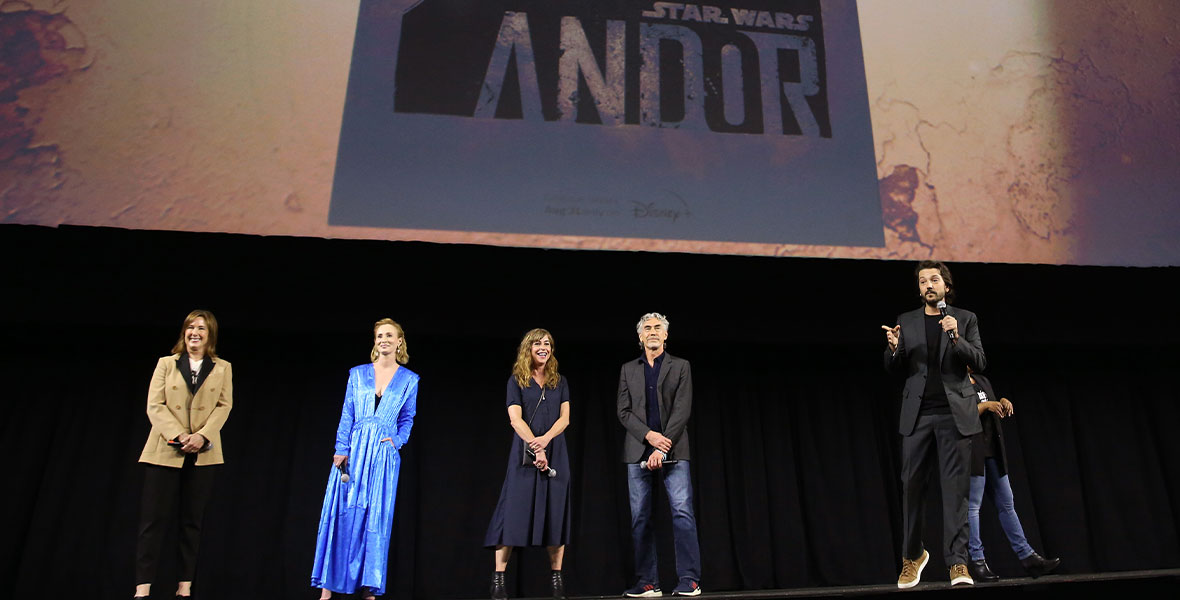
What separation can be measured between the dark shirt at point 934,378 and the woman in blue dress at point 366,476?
2233mm

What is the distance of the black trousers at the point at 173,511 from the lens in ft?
10.4

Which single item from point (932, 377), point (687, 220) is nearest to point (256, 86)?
point (687, 220)

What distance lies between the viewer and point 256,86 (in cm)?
420

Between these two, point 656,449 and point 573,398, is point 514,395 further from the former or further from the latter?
point 573,398

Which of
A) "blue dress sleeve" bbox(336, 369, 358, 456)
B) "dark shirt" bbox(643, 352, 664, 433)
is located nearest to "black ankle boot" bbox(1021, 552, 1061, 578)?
"dark shirt" bbox(643, 352, 664, 433)

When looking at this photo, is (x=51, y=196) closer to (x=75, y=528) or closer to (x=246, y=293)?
(x=246, y=293)

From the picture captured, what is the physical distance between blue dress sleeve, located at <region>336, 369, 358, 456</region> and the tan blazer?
0.48 meters

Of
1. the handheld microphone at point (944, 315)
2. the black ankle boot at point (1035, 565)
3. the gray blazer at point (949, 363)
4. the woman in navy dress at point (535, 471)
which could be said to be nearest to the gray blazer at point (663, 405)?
the woman in navy dress at point (535, 471)

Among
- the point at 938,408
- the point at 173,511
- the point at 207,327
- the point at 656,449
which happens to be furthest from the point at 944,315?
the point at 173,511

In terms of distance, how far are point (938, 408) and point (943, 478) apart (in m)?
0.28

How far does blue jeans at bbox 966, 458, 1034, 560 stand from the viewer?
3.49 meters

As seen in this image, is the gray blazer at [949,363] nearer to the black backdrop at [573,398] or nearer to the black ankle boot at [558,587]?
the black backdrop at [573,398]

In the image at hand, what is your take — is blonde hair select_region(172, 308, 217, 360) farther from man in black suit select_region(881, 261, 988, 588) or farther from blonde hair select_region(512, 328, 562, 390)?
man in black suit select_region(881, 261, 988, 588)

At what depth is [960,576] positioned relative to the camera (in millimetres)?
3182
